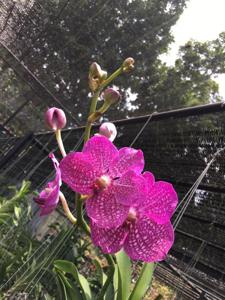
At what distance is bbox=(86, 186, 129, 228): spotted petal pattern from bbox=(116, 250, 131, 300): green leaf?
15.4 inches

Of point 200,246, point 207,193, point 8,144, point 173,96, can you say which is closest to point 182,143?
point 207,193

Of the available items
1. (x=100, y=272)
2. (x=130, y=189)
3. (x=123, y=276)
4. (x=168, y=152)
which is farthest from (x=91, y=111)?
(x=168, y=152)

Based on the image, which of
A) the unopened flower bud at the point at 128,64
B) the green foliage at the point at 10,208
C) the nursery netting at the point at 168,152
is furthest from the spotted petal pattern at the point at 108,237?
the green foliage at the point at 10,208

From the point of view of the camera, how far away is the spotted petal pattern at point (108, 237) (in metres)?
0.38

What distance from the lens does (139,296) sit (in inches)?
29.6

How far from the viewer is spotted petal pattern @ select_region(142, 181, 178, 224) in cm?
39

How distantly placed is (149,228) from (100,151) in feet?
0.32

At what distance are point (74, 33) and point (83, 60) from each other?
786 millimetres

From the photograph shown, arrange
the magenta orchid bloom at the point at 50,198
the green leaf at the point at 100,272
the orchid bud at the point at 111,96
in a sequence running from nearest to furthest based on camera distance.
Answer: the magenta orchid bloom at the point at 50,198, the orchid bud at the point at 111,96, the green leaf at the point at 100,272

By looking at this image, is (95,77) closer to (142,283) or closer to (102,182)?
(102,182)

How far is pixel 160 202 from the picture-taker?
393mm

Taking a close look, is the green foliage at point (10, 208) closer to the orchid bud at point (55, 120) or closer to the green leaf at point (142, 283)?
the green leaf at point (142, 283)

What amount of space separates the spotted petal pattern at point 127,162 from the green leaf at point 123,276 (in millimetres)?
394

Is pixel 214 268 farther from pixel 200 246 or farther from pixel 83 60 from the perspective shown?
pixel 83 60
